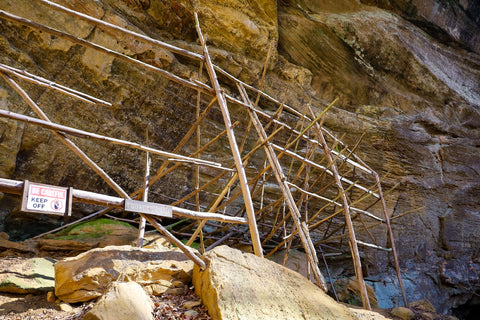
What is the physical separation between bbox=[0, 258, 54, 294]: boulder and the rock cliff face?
1.41 m

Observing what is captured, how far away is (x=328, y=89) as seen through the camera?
26.0ft

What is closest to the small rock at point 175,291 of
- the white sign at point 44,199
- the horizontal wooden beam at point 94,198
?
the horizontal wooden beam at point 94,198

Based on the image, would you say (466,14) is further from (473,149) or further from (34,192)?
(34,192)

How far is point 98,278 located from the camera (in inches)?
123

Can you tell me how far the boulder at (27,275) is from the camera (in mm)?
3254

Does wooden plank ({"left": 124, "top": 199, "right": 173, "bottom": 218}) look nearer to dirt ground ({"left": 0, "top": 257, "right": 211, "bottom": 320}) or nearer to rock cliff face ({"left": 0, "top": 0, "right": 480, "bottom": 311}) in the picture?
dirt ground ({"left": 0, "top": 257, "right": 211, "bottom": 320})

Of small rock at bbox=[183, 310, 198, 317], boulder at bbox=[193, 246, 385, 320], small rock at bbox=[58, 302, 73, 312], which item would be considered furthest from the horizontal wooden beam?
small rock at bbox=[58, 302, 73, 312]

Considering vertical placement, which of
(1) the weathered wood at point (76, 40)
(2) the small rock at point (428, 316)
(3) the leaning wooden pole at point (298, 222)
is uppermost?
(1) the weathered wood at point (76, 40)

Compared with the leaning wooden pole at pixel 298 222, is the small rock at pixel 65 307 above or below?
below

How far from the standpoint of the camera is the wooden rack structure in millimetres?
3525

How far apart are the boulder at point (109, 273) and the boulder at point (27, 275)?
0.37m

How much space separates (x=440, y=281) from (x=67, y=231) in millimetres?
6821

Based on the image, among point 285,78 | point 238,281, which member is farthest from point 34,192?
point 285,78

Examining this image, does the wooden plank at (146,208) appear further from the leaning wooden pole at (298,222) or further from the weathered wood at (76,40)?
the weathered wood at (76,40)
